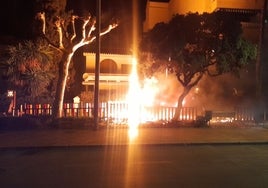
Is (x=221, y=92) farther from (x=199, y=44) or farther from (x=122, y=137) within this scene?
(x=122, y=137)

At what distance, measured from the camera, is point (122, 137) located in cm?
1504

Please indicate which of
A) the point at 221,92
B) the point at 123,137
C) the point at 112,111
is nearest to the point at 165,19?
the point at 221,92

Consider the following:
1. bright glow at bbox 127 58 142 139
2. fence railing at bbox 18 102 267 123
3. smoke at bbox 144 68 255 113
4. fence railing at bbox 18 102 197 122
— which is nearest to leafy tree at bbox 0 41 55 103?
fence railing at bbox 18 102 267 123

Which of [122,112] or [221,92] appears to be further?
[221,92]

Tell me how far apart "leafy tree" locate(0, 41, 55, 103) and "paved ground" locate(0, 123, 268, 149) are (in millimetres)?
6229

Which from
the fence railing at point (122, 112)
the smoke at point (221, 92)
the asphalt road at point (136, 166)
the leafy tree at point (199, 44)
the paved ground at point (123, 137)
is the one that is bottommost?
the asphalt road at point (136, 166)

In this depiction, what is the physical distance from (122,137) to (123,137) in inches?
1.5

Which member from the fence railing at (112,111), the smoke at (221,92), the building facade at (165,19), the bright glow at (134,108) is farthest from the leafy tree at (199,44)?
the smoke at (221,92)

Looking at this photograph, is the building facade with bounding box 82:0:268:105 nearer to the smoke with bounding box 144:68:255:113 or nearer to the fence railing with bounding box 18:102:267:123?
the smoke with bounding box 144:68:255:113

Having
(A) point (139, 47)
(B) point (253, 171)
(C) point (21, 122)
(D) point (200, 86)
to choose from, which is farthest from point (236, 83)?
(B) point (253, 171)

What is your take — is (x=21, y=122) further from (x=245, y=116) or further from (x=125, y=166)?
(x=245, y=116)

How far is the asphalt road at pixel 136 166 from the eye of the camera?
8156 millimetres

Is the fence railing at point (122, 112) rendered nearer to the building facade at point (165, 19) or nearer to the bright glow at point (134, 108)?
the bright glow at point (134, 108)

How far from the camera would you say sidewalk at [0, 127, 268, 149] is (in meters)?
13.5
